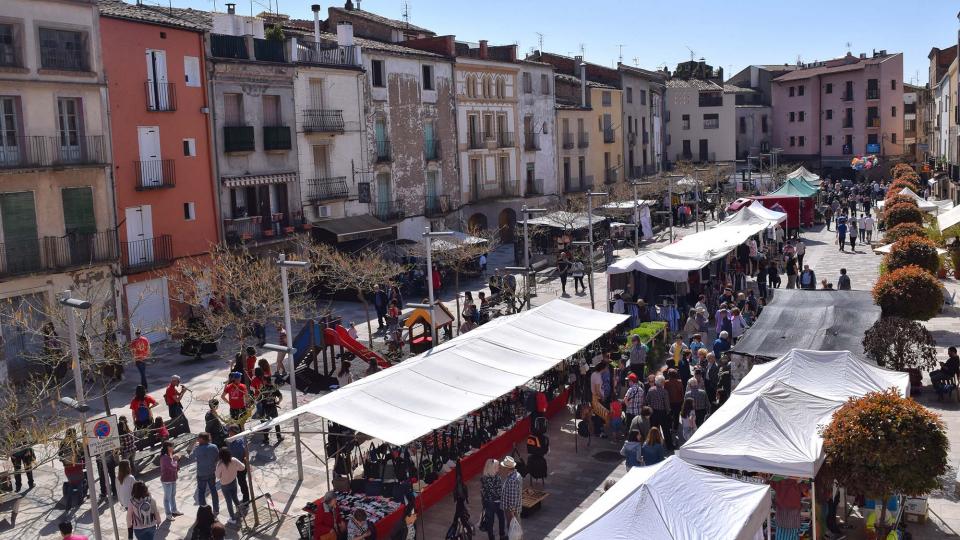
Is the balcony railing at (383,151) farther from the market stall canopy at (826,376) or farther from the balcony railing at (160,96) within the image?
the market stall canopy at (826,376)

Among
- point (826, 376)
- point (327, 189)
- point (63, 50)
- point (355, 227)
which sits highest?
point (63, 50)

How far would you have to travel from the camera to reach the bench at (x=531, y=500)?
14.9m

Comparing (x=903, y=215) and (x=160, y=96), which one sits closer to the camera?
(x=160, y=96)

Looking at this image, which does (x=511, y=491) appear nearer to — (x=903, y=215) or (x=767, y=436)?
(x=767, y=436)

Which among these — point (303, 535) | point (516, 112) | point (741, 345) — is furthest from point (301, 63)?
point (303, 535)

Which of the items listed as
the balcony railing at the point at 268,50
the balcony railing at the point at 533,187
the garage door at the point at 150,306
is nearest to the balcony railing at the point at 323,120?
the balcony railing at the point at 268,50

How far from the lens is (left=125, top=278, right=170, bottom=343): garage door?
1133 inches

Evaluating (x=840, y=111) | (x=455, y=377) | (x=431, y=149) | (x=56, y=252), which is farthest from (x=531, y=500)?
(x=840, y=111)

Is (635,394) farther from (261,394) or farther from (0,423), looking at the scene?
(0,423)

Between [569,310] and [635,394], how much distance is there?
4896 millimetres

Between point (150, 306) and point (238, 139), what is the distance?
7128 millimetres

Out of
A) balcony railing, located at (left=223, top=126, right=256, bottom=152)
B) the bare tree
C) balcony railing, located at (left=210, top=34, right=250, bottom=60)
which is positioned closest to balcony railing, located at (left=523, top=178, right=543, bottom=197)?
the bare tree

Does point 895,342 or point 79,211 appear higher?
point 79,211

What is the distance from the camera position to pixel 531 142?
5391 cm
